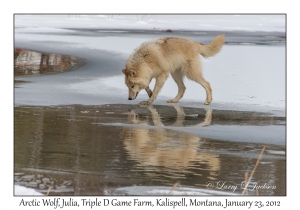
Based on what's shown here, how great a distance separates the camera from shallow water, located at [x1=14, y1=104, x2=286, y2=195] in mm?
6180

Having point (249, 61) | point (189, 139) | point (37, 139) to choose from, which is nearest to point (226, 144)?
point (189, 139)

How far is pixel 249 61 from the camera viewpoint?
1492 centimetres

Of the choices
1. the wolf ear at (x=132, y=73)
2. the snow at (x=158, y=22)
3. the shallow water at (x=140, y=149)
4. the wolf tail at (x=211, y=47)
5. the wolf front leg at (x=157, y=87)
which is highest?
the snow at (x=158, y=22)

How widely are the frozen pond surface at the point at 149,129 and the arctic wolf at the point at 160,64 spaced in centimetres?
33

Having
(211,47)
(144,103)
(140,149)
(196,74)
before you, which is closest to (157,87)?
(144,103)

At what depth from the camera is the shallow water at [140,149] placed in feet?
20.3

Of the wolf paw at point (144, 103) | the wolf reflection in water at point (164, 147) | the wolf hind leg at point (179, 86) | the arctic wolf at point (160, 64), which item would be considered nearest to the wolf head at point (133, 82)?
the arctic wolf at point (160, 64)

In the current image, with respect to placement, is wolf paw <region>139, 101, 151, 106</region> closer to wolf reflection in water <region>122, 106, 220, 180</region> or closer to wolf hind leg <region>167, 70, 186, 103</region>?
wolf hind leg <region>167, 70, 186, 103</region>

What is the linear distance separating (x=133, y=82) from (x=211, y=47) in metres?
1.78

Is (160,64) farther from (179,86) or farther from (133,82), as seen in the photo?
(179,86)

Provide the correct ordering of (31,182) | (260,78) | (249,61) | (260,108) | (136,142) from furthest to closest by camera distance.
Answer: (249,61)
(260,78)
(260,108)
(136,142)
(31,182)

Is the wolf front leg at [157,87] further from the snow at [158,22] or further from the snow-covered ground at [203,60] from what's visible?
the snow at [158,22]
